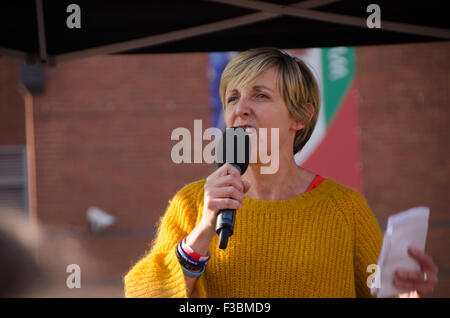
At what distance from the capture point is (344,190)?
2.11m

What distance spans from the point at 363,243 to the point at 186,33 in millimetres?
1535

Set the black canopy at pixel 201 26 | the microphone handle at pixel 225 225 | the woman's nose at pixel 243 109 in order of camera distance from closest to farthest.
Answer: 1. the microphone handle at pixel 225 225
2. the woman's nose at pixel 243 109
3. the black canopy at pixel 201 26

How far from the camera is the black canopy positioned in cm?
260

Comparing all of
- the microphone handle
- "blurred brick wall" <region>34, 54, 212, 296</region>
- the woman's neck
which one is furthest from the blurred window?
the microphone handle

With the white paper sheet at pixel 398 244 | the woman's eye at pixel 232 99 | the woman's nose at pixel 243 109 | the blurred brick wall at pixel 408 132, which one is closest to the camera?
the white paper sheet at pixel 398 244

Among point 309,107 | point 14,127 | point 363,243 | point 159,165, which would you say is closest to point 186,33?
point 309,107

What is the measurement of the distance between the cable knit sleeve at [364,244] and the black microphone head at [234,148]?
0.58 m

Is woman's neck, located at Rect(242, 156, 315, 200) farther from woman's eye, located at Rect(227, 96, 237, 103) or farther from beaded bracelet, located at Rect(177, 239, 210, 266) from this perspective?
beaded bracelet, located at Rect(177, 239, 210, 266)

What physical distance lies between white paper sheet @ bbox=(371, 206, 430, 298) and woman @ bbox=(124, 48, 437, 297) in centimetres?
30

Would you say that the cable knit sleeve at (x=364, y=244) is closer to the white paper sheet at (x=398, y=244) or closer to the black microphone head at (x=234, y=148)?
the white paper sheet at (x=398, y=244)

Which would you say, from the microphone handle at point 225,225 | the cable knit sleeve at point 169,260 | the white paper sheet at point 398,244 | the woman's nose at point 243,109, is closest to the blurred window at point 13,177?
the cable knit sleeve at point 169,260

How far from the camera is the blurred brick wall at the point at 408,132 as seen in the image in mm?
7387

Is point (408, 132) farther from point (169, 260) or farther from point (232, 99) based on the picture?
point (169, 260)

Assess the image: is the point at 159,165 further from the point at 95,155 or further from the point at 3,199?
the point at 3,199
